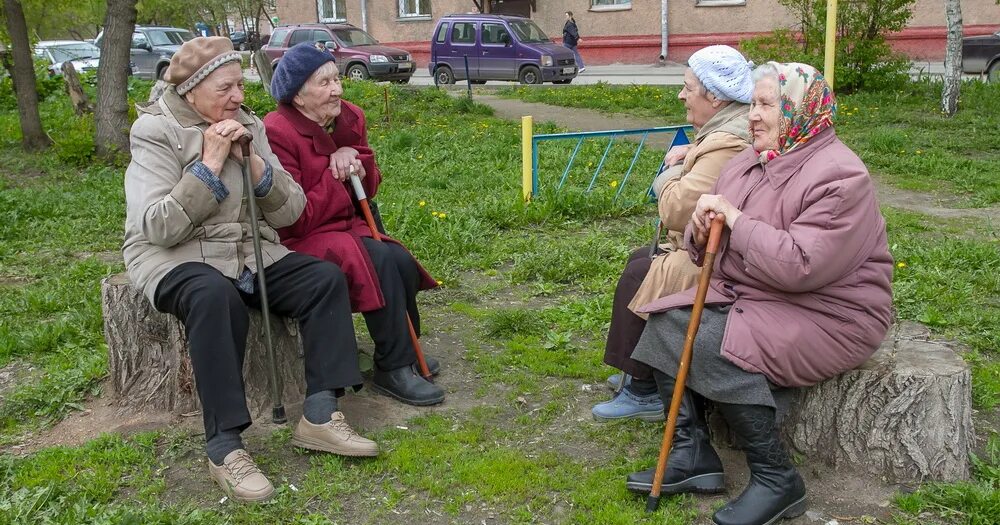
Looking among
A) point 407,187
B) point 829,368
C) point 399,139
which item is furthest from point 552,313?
point 399,139

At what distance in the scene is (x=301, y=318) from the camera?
360cm

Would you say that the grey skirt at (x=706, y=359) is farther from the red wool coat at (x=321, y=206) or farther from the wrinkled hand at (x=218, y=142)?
the wrinkled hand at (x=218, y=142)

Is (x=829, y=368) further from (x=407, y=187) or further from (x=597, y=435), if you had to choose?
(x=407, y=187)

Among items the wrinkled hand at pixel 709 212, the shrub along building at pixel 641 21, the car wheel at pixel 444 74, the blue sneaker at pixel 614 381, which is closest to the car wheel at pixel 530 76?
the car wheel at pixel 444 74

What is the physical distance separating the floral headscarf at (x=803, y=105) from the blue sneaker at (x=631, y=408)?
3.91 ft

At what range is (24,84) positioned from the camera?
11.0 metres

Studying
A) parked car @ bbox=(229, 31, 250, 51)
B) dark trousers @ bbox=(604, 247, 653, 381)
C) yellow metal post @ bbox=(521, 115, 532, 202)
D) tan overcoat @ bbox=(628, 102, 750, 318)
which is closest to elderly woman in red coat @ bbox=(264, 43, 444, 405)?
dark trousers @ bbox=(604, 247, 653, 381)

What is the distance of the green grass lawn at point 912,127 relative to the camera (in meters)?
8.22

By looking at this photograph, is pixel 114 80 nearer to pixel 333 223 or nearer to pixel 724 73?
pixel 333 223

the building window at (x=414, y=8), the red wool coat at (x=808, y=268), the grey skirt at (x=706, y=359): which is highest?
the building window at (x=414, y=8)

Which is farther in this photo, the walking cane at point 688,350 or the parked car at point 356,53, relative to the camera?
the parked car at point 356,53

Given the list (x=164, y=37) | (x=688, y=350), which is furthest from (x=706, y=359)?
(x=164, y=37)

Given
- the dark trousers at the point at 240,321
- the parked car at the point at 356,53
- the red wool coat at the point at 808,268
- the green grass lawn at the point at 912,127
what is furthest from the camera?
the parked car at the point at 356,53

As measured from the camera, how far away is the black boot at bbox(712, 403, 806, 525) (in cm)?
293
